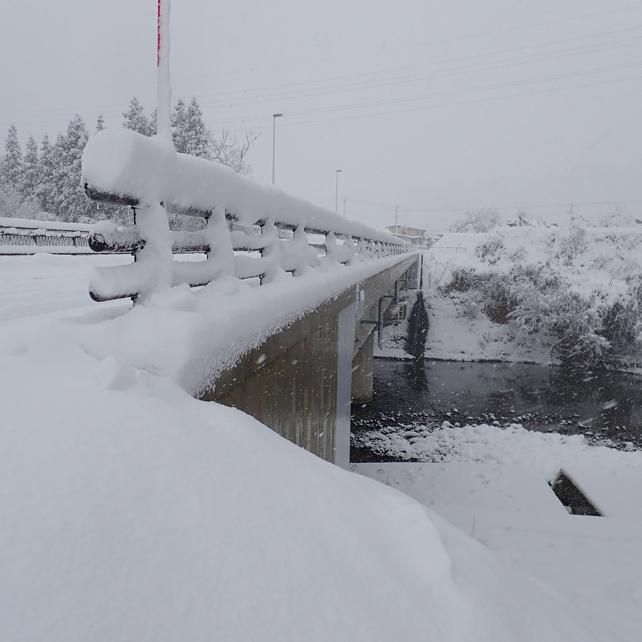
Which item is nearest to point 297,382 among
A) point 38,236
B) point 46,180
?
point 38,236

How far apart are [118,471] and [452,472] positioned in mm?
10602

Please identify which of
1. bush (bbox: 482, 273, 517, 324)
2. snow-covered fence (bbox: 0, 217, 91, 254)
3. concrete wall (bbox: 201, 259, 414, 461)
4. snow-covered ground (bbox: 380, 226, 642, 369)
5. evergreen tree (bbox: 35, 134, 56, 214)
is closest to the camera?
concrete wall (bbox: 201, 259, 414, 461)

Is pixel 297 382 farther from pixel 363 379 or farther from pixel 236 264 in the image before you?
pixel 363 379

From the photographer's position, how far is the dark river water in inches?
701

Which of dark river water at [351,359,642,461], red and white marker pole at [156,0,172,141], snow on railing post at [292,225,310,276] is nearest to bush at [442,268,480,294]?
dark river water at [351,359,642,461]

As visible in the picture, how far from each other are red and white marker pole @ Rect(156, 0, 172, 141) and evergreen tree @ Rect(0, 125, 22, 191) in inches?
2058

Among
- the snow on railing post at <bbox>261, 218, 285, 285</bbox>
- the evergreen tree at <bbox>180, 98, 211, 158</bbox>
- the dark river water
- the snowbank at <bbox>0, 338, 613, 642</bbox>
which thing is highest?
the evergreen tree at <bbox>180, 98, 211, 158</bbox>

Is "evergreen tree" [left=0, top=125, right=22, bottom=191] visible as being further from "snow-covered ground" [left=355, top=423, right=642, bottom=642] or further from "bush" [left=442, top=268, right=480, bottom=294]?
"snow-covered ground" [left=355, top=423, right=642, bottom=642]

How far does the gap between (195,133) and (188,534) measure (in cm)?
4269

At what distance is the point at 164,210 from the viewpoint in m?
2.50

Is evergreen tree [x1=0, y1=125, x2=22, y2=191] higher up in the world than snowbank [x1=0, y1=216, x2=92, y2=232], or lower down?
higher up

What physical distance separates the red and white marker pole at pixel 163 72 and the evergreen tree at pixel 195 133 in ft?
118

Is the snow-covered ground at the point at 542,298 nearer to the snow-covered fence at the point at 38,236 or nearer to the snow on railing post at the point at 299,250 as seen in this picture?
the snow-covered fence at the point at 38,236

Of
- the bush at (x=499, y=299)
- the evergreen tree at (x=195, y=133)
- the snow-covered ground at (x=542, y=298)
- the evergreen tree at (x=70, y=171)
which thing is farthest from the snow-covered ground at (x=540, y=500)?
the evergreen tree at (x=70, y=171)
